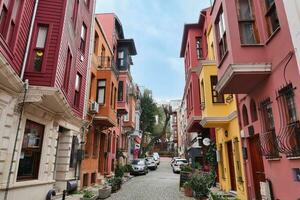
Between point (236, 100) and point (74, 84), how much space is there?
26.8 feet

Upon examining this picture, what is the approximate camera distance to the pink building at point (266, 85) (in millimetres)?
6102

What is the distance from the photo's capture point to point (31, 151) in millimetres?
9094

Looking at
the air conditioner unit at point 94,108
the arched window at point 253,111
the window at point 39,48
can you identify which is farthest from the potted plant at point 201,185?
the window at point 39,48

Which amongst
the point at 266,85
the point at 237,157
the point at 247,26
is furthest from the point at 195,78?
the point at 266,85

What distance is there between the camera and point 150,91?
147ft

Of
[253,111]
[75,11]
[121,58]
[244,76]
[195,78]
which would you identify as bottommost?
[253,111]

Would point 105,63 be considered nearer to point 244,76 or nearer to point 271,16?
point 244,76

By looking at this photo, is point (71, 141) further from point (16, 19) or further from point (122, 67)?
point (122, 67)

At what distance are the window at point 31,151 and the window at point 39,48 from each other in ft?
6.89

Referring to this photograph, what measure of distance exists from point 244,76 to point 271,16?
189cm

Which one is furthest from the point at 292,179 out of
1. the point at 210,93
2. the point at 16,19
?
the point at 16,19

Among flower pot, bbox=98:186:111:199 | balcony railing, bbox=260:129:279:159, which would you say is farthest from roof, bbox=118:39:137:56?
balcony railing, bbox=260:129:279:159

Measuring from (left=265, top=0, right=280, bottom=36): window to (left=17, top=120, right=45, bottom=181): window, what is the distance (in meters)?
8.33

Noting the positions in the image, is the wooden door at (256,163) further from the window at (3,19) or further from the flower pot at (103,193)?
the window at (3,19)
